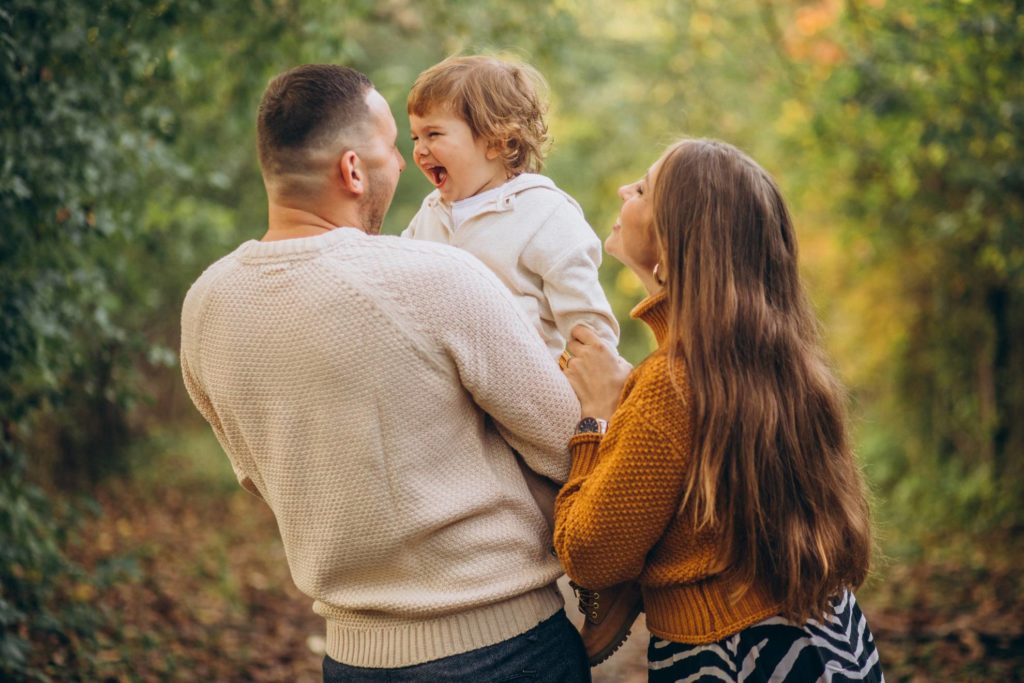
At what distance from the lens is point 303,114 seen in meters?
1.94

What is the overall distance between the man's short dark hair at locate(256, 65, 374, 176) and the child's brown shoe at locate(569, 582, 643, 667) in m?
1.11

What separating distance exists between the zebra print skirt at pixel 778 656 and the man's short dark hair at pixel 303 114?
1.29 metres

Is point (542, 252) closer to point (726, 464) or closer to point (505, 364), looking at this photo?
point (505, 364)

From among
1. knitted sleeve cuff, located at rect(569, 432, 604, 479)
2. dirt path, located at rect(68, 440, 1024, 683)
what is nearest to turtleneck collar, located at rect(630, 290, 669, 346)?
knitted sleeve cuff, located at rect(569, 432, 604, 479)

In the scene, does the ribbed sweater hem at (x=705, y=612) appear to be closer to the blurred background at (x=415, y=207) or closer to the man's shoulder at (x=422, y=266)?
the blurred background at (x=415, y=207)

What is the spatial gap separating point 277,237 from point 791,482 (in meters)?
1.16

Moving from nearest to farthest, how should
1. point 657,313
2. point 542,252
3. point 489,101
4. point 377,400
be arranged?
point 377,400 < point 657,313 < point 542,252 < point 489,101

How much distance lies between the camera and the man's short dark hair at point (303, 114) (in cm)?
194

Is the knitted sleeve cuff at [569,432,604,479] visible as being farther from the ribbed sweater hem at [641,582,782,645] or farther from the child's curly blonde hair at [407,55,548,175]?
the child's curly blonde hair at [407,55,548,175]

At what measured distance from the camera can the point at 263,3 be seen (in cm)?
496

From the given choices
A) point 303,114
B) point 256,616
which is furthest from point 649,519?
point 256,616

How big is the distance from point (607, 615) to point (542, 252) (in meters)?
0.85

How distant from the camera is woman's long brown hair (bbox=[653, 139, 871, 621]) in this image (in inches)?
77.6

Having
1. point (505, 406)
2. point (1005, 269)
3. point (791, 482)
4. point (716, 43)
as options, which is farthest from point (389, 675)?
point (716, 43)
